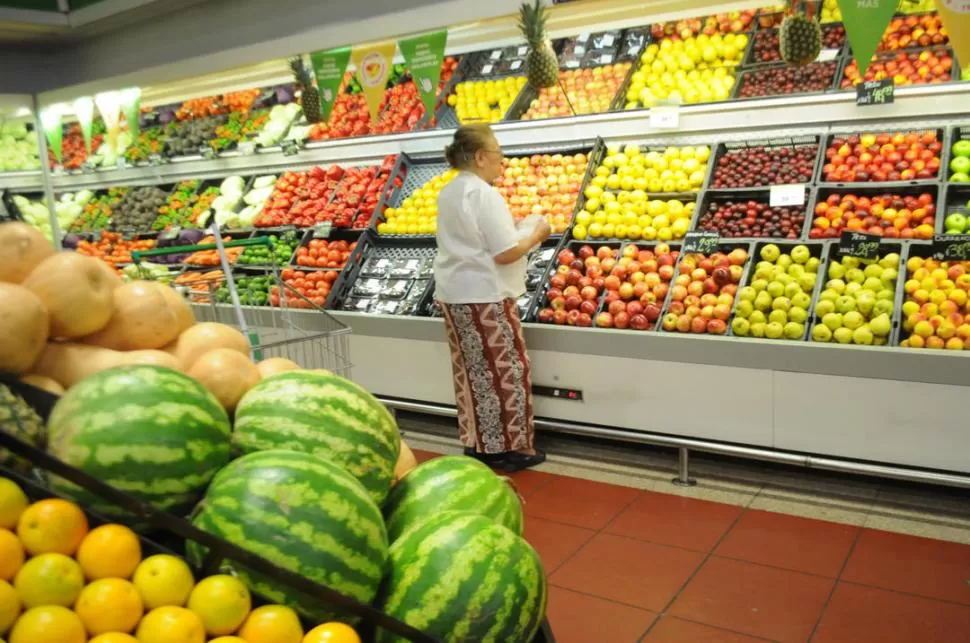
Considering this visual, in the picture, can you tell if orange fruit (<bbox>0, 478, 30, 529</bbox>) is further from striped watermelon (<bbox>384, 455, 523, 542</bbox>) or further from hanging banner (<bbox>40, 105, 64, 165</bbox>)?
hanging banner (<bbox>40, 105, 64, 165</bbox>)

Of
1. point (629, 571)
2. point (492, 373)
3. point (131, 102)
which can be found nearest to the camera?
point (629, 571)

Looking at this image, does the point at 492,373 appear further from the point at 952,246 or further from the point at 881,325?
the point at 952,246

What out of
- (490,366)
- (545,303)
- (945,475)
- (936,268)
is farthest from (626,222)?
(945,475)

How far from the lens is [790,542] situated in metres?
3.50

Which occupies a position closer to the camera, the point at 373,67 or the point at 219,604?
the point at 219,604

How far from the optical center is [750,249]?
14.5 ft

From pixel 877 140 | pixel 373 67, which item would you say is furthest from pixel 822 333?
pixel 373 67

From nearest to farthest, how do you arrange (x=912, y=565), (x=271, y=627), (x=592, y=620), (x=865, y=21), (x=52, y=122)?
(x=271, y=627), (x=592, y=620), (x=912, y=565), (x=865, y=21), (x=52, y=122)

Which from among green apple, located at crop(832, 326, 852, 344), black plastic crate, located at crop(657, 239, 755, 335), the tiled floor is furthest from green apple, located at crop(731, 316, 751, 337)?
the tiled floor

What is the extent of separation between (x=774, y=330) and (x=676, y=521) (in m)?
1.04

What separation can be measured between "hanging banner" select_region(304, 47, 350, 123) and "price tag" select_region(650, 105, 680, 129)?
1.94 meters

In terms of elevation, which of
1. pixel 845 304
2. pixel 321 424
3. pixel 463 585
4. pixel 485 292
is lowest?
pixel 845 304

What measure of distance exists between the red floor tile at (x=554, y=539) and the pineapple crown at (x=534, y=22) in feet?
8.05

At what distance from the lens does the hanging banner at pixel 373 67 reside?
487 centimetres
